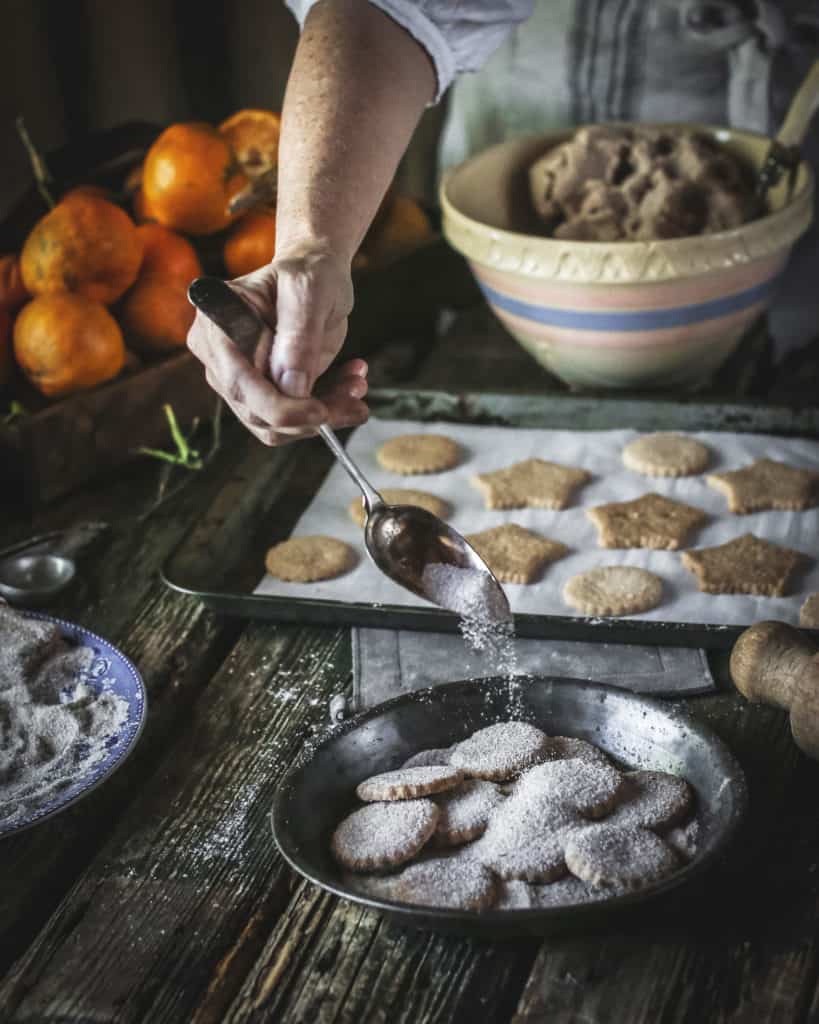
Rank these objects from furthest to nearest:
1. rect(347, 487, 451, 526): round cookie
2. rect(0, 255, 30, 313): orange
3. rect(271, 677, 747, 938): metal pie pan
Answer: rect(0, 255, 30, 313): orange < rect(347, 487, 451, 526): round cookie < rect(271, 677, 747, 938): metal pie pan

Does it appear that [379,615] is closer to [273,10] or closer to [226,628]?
[226,628]

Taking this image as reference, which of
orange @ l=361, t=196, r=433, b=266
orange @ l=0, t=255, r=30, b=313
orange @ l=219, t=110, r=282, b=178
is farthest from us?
orange @ l=361, t=196, r=433, b=266

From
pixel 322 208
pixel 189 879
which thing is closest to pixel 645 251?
pixel 322 208

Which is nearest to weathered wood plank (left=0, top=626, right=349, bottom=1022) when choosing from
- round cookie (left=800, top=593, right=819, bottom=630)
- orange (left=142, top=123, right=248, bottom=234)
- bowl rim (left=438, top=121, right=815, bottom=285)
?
round cookie (left=800, top=593, right=819, bottom=630)

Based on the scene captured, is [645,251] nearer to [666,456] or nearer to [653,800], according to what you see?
[666,456]

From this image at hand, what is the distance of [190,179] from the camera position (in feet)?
6.48

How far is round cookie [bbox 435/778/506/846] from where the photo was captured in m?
1.08

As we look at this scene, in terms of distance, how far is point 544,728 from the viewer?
1239 millimetres

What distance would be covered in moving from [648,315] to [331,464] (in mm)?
577

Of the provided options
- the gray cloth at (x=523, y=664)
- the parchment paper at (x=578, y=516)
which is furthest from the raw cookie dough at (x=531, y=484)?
the gray cloth at (x=523, y=664)

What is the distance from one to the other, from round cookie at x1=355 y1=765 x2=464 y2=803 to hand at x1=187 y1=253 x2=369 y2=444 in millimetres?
355

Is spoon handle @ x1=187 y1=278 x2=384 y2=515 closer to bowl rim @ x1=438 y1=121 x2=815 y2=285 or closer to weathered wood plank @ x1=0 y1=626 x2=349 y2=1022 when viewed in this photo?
weathered wood plank @ x1=0 y1=626 x2=349 y2=1022

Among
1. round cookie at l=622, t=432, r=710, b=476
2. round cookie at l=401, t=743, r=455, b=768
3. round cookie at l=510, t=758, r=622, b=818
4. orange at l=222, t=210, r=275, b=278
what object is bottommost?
round cookie at l=622, t=432, r=710, b=476

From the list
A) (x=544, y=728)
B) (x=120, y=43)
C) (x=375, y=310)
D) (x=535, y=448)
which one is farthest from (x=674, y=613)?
(x=120, y=43)
